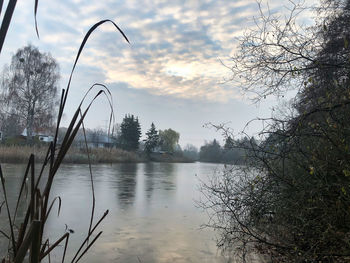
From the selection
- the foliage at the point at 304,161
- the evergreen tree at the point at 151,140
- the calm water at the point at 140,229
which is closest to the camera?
the foliage at the point at 304,161

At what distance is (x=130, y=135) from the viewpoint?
35500mm


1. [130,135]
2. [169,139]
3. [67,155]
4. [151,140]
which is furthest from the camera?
[169,139]

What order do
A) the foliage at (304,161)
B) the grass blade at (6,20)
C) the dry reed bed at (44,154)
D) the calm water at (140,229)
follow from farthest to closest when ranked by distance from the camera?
the dry reed bed at (44,154), the calm water at (140,229), the foliage at (304,161), the grass blade at (6,20)

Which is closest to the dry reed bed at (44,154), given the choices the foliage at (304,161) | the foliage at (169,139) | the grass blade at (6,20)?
the foliage at (304,161)

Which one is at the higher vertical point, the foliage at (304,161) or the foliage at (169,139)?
the foliage at (169,139)

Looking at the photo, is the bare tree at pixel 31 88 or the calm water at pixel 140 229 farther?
the bare tree at pixel 31 88

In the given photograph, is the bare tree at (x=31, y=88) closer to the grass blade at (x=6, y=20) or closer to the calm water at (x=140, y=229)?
the calm water at (x=140, y=229)

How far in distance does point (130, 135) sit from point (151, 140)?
5122mm

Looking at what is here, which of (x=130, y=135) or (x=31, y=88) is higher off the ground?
(x=31, y=88)

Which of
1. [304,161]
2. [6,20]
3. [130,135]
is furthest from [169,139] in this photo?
[6,20]

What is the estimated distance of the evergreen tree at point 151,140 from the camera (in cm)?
3900

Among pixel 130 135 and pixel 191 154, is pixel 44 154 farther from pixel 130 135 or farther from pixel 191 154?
pixel 191 154

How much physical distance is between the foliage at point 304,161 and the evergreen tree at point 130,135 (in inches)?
1280

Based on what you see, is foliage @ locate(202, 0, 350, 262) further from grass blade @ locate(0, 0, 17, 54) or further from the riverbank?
the riverbank
